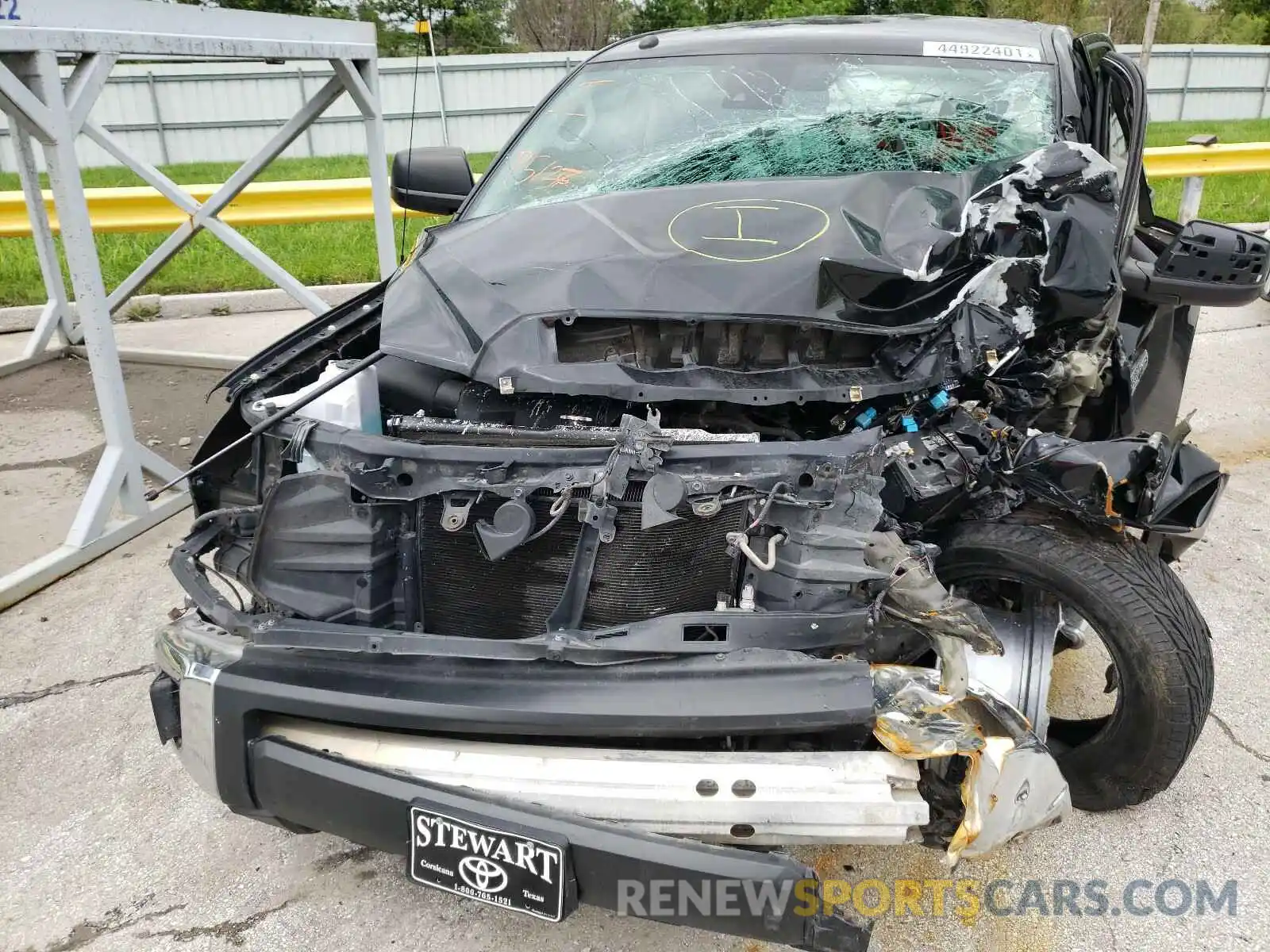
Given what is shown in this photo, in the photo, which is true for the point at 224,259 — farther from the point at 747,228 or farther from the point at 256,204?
the point at 747,228

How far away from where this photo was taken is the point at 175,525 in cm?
433

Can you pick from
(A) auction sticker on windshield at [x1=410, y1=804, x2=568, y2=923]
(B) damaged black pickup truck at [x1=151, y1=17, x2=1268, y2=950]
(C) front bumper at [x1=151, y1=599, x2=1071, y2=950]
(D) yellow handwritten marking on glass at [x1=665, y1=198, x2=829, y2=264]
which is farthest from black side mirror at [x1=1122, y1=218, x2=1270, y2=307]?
(A) auction sticker on windshield at [x1=410, y1=804, x2=568, y2=923]

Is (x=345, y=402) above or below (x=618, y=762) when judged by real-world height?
above

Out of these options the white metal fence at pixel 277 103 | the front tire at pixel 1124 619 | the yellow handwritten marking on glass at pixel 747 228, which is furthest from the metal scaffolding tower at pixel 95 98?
the white metal fence at pixel 277 103

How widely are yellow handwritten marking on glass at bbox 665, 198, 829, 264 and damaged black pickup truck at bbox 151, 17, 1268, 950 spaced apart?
0.01 metres

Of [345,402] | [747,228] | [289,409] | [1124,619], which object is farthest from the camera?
[747,228]

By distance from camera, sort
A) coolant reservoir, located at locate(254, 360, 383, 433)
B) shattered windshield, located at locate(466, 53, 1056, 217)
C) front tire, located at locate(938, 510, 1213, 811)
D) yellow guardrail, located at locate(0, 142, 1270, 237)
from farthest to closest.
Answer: yellow guardrail, located at locate(0, 142, 1270, 237), shattered windshield, located at locate(466, 53, 1056, 217), coolant reservoir, located at locate(254, 360, 383, 433), front tire, located at locate(938, 510, 1213, 811)

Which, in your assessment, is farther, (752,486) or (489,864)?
(752,486)

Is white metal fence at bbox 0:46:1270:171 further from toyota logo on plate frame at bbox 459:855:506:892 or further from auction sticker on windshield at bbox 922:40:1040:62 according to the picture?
toyota logo on plate frame at bbox 459:855:506:892

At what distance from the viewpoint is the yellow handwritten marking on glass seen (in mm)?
2525

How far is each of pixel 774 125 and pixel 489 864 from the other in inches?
100

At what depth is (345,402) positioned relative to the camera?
2367 millimetres

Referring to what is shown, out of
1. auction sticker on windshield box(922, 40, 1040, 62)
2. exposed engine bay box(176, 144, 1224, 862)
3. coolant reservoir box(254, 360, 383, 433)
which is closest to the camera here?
exposed engine bay box(176, 144, 1224, 862)

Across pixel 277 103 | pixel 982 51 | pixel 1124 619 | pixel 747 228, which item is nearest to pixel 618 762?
pixel 1124 619
